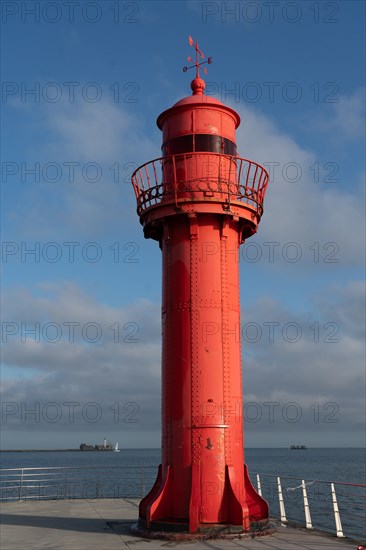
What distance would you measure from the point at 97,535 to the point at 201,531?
257 centimetres

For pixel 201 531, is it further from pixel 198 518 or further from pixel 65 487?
pixel 65 487

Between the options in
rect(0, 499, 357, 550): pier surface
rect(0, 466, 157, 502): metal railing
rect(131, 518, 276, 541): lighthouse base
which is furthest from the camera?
rect(0, 466, 157, 502): metal railing

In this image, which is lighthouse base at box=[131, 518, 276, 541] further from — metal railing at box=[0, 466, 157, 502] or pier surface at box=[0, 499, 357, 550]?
metal railing at box=[0, 466, 157, 502]

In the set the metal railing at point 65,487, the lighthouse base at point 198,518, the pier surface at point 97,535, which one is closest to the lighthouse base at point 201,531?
the lighthouse base at point 198,518

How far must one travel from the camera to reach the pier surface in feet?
39.5

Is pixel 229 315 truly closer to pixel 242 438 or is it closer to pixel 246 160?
pixel 242 438

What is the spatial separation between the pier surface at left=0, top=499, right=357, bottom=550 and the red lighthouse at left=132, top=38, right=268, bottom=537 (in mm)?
624

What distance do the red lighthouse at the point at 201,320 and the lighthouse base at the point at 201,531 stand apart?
0.10ft

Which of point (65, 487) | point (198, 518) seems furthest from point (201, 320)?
point (65, 487)

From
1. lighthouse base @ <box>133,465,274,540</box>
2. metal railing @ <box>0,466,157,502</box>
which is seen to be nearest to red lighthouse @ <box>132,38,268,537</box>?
lighthouse base @ <box>133,465,274,540</box>

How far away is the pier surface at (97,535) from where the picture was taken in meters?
12.0

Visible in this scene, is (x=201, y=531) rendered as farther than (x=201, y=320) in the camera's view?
No

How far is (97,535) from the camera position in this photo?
13.5 metres

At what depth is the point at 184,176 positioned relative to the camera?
48.6ft
